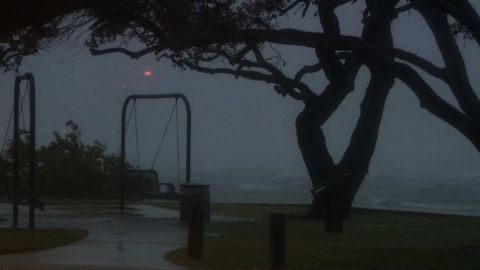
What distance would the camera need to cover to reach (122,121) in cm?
2727

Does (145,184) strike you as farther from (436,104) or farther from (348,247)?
(436,104)

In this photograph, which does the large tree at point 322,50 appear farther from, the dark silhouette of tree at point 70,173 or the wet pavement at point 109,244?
the dark silhouette of tree at point 70,173

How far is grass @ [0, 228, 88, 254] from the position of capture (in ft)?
54.4

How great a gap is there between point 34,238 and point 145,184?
12.3 m

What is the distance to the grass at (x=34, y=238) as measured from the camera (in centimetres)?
1657

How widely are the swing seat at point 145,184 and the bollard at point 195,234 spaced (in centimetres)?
1410

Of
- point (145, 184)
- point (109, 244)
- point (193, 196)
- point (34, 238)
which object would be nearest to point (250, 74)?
point (193, 196)

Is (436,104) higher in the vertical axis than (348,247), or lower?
higher

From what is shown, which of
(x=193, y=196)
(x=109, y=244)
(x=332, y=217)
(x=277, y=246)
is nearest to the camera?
(x=277, y=246)

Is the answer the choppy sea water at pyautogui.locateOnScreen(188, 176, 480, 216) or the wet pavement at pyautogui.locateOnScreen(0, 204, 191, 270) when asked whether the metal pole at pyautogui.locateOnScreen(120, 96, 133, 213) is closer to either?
the wet pavement at pyautogui.locateOnScreen(0, 204, 191, 270)

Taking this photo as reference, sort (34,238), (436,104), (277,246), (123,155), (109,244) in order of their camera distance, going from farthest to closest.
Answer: (123,155) → (34,238) → (109,244) → (436,104) → (277,246)

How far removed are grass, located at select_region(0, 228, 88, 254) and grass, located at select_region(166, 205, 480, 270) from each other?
2326mm

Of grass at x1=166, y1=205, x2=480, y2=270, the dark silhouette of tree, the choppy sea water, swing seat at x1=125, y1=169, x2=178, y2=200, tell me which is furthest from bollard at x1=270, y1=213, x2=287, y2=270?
the choppy sea water

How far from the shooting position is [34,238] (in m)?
17.8
